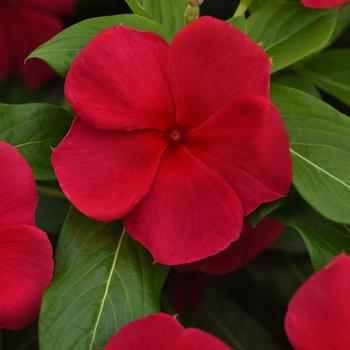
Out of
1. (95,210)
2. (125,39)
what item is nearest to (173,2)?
(125,39)

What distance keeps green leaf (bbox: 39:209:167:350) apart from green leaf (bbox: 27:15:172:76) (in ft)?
0.53

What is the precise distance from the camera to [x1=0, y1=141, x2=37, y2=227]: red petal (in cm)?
74

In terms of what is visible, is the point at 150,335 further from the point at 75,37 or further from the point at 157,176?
the point at 75,37

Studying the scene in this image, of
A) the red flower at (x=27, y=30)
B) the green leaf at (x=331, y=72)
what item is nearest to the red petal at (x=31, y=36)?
the red flower at (x=27, y=30)

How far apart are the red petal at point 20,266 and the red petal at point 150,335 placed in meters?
0.11

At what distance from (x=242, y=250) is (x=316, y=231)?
14cm

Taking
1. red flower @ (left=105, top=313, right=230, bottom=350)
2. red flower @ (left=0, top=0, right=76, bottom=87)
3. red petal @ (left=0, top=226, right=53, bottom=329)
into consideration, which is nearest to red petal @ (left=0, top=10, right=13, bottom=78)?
red flower @ (left=0, top=0, right=76, bottom=87)

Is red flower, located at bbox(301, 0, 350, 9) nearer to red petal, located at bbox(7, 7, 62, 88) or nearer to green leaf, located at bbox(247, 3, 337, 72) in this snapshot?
green leaf, located at bbox(247, 3, 337, 72)

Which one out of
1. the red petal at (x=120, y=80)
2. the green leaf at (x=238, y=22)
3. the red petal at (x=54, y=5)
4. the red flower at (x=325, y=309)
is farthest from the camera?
the red petal at (x=54, y=5)

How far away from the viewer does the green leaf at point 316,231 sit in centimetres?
81

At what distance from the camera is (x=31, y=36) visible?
1.25 m

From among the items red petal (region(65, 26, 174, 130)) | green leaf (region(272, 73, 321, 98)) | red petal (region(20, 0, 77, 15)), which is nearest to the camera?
red petal (region(65, 26, 174, 130))

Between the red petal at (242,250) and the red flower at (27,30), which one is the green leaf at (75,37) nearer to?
the red petal at (242,250)

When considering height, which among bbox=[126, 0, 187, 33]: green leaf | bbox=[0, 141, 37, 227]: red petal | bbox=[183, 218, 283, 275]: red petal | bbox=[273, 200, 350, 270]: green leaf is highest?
bbox=[126, 0, 187, 33]: green leaf
